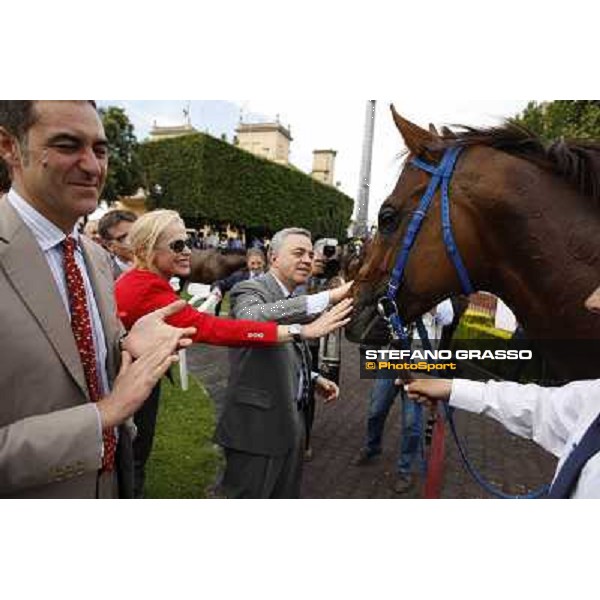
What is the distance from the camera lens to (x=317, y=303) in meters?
2.24

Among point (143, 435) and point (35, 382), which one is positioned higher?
point (35, 382)

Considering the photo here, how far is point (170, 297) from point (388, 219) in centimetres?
101

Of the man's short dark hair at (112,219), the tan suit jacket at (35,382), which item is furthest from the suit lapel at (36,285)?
the man's short dark hair at (112,219)

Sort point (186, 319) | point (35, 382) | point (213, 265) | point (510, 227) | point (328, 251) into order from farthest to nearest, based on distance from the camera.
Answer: point (213, 265) → point (328, 251) → point (186, 319) → point (510, 227) → point (35, 382)

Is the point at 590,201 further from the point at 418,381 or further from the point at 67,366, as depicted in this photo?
the point at 67,366

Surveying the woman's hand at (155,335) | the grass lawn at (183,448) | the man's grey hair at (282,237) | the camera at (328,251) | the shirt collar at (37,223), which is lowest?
the grass lawn at (183,448)

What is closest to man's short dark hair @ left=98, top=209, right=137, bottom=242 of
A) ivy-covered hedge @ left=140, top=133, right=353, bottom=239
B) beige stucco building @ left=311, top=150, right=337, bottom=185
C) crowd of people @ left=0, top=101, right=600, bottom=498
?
ivy-covered hedge @ left=140, top=133, right=353, bottom=239

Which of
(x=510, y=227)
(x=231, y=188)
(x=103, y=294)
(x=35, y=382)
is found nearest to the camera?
(x=35, y=382)

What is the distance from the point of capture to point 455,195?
1.74m

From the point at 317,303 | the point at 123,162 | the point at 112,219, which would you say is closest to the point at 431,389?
the point at 317,303

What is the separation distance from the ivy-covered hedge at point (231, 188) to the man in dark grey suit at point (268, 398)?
324 millimetres

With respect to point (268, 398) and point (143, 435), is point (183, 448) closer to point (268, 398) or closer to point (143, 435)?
point (143, 435)

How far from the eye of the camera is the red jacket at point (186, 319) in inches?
80.4

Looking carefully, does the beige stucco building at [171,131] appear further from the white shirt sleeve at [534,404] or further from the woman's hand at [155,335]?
the white shirt sleeve at [534,404]
